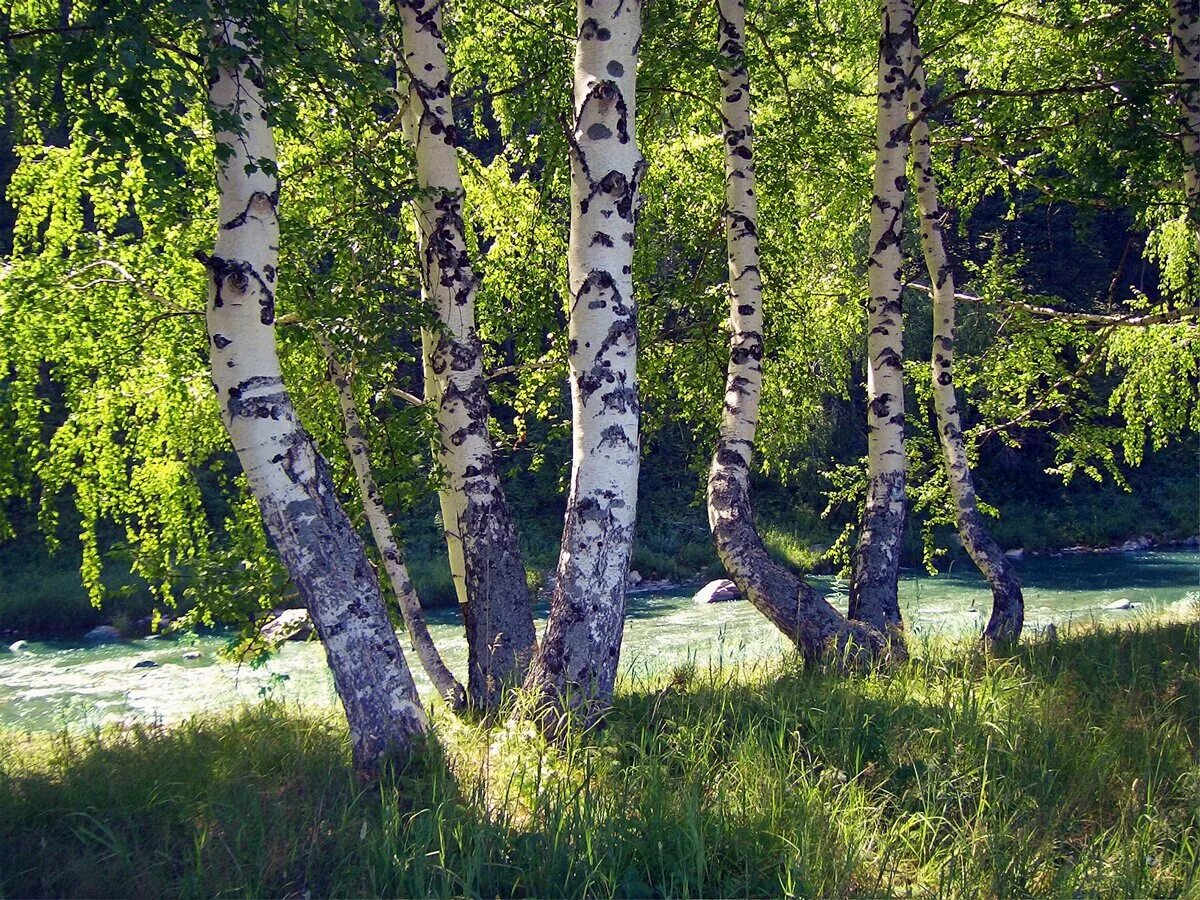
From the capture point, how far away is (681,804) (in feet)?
10.8

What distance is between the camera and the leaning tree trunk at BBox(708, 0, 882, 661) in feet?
18.8

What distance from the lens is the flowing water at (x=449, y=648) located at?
1027 centimetres

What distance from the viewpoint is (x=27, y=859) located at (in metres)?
3.16

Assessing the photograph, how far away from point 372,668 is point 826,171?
18.6 ft

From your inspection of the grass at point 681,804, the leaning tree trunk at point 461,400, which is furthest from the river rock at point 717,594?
the grass at point 681,804

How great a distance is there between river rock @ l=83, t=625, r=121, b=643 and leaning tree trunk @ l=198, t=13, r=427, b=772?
13396mm

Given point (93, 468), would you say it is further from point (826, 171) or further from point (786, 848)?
→ point (826, 171)

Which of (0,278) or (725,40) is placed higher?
(725,40)

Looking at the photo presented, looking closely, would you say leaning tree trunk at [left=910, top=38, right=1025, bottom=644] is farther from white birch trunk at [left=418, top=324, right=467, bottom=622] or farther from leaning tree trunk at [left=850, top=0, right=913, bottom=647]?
white birch trunk at [left=418, top=324, right=467, bottom=622]

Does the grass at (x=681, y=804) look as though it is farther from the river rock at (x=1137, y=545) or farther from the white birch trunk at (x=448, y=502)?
the river rock at (x=1137, y=545)

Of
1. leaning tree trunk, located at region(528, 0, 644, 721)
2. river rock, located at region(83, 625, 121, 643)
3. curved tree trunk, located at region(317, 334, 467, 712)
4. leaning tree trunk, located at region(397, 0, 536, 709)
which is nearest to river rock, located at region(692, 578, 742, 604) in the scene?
river rock, located at region(83, 625, 121, 643)

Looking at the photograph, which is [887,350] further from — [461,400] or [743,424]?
[461,400]

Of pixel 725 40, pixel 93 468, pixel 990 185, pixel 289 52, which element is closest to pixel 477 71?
pixel 725 40

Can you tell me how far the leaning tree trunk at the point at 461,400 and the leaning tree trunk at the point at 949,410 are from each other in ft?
10.7
